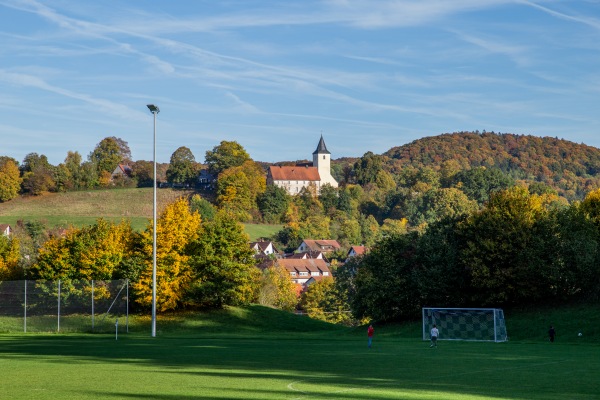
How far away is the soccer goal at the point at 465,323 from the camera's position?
53.8 m

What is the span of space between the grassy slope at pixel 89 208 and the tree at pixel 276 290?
43.1 meters

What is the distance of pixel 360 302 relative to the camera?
65125 millimetres

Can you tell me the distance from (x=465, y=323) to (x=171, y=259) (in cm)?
2283

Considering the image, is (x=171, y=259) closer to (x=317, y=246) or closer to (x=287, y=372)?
(x=287, y=372)

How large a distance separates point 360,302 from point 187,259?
1395 cm

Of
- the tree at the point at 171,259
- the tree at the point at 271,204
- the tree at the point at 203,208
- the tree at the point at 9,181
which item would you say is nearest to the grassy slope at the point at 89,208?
the tree at the point at 9,181

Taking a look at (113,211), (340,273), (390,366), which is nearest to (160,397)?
(390,366)

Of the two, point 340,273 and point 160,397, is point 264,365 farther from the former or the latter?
point 340,273

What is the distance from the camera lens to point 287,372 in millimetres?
25438

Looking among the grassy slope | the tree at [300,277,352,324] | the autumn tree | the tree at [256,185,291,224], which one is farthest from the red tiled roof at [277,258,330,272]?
the autumn tree

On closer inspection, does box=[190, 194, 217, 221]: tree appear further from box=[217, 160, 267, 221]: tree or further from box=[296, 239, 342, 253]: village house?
box=[296, 239, 342, 253]: village house

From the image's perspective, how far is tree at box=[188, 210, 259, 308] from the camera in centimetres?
6531

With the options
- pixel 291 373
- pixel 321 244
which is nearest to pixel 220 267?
pixel 291 373

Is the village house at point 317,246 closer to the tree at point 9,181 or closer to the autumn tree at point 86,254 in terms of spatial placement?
the tree at point 9,181
